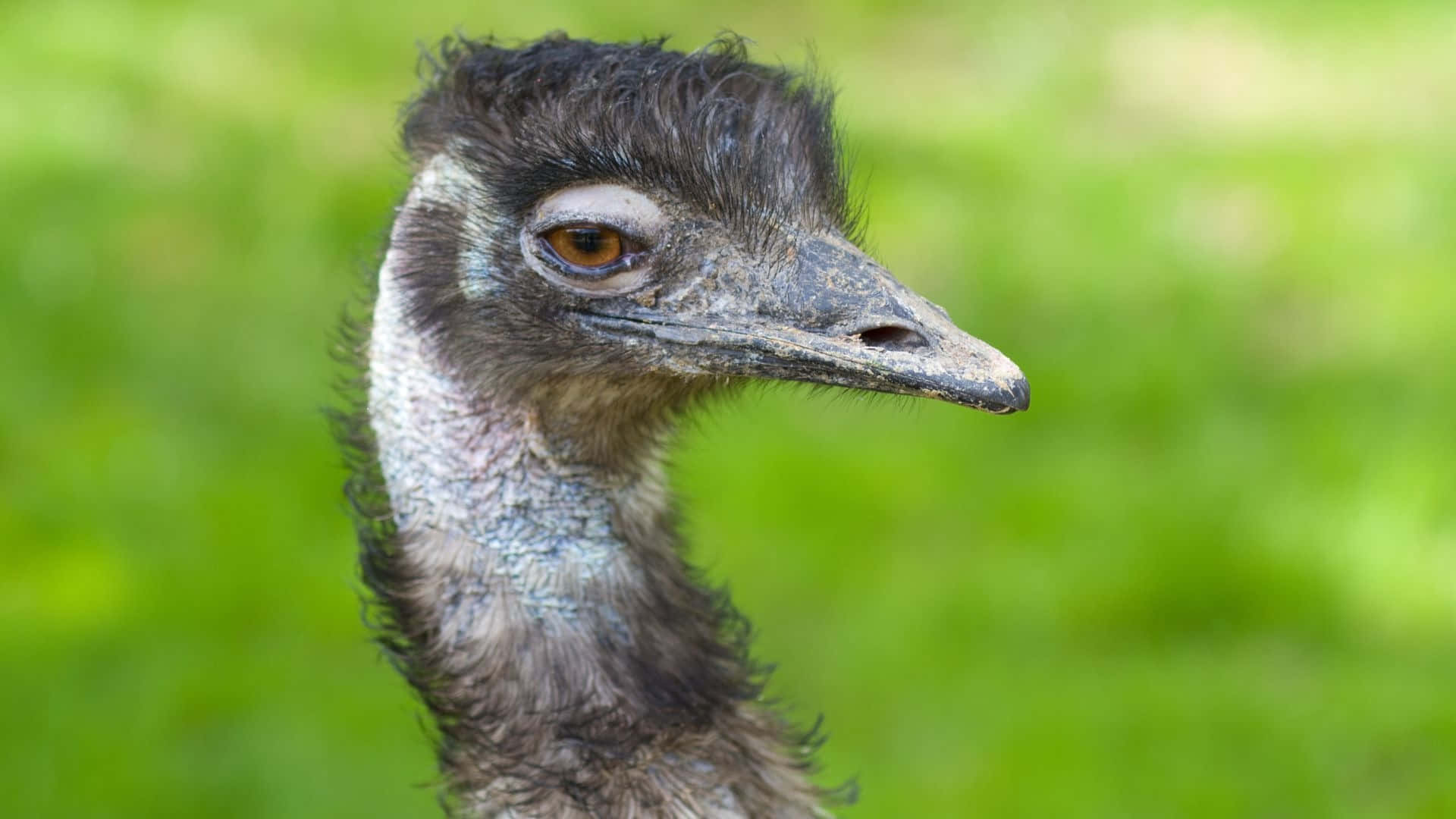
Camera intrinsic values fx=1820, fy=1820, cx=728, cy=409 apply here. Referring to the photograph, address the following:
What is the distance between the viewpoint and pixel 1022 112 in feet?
22.0

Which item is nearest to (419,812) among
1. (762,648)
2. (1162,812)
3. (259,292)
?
(762,648)

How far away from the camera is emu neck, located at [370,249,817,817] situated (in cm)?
226

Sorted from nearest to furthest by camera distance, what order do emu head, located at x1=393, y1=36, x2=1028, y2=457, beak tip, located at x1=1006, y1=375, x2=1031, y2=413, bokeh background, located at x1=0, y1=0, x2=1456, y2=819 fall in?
beak tip, located at x1=1006, y1=375, x2=1031, y2=413, emu head, located at x1=393, y1=36, x2=1028, y2=457, bokeh background, located at x1=0, y1=0, x2=1456, y2=819

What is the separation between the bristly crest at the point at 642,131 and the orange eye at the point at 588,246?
2.3 inches

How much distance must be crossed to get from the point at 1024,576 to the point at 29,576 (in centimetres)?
248

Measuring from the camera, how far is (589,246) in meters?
2.25

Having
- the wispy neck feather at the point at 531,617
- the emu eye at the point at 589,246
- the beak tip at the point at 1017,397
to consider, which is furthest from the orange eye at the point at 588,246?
the beak tip at the point at 1017,397

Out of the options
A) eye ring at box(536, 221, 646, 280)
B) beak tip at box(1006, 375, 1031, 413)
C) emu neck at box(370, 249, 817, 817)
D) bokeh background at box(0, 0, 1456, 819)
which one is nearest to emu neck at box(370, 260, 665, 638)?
emu neck at box(370, 249, 817, 817)

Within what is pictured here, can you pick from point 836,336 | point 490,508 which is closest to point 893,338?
point 836,336

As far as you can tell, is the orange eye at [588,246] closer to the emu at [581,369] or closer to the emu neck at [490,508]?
the emu at [581,369]

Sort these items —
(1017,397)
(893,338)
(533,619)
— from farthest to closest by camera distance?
(533,619)
(893,338)
(1017,397)

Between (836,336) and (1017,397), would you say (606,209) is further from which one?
(1017,397)

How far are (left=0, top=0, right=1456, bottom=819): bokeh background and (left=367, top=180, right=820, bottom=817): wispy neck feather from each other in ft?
1.13

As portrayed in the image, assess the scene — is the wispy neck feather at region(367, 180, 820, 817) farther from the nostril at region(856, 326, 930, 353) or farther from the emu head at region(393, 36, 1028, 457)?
the nostril at region(856, 326, 930, 353)
